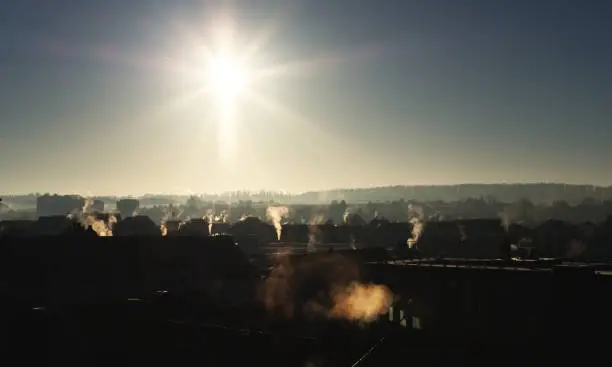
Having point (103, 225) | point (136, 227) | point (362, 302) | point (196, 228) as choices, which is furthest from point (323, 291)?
point (196, 228)

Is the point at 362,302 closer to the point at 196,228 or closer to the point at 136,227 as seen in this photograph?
the point at 136,227

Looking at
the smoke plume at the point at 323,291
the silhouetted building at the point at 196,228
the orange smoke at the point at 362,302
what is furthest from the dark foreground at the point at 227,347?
the silhouetted building at the point at 196,228

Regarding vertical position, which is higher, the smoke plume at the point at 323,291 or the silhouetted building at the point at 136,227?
the silhouetted building at the point at 136,227

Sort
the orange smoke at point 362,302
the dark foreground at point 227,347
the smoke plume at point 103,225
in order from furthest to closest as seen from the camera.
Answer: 1. the smoke plume at point 103,225
2. the orange smoke at point 362,302
3. the dark foreground at point 227,347

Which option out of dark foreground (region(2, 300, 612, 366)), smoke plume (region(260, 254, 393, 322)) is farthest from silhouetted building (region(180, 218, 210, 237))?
dark foreground (region(2, 300, 612, 366))

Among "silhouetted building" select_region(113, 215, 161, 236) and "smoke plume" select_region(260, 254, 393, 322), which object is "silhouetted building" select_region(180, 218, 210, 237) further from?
"smoke plume" select_region(260, 254, 393, 322)

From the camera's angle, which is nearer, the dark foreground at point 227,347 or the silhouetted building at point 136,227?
the dark foreground at point 227,347

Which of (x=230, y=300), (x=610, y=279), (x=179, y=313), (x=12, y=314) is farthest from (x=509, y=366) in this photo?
(x=230, y=300)

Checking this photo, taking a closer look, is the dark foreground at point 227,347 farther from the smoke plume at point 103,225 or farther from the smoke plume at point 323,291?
the smoke plume at point 103,225

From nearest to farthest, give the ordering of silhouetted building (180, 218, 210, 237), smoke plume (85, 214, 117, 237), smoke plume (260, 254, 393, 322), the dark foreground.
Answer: the dark foreground, smoke plume (260, 254, 393, 322), smoke plume (85, 214, 117, 237), silhouetted building (180, 218, 210, 237)

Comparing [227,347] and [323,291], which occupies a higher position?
[227,347]

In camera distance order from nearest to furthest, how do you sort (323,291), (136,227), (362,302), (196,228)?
(362,302) < (323,291) < (136,227) < (196,228)

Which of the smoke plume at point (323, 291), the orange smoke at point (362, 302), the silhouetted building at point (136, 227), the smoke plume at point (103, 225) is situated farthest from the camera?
the silhouetted building at point (136, 227)
